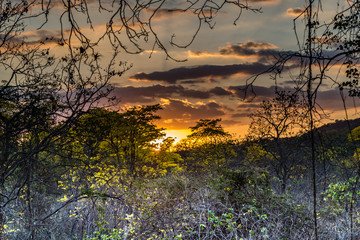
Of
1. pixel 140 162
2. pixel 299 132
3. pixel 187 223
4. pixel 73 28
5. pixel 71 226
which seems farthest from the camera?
pixel 140 162

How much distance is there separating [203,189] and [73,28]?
7355 millimetres

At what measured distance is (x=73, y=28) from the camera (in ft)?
7.01

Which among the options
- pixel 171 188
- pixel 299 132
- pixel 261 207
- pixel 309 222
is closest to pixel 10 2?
pixel 171 188

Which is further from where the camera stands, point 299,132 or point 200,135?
point 200,135

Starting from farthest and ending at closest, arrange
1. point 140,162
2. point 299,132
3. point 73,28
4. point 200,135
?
1. point 200,135
2. point 140,162
3. point 299,132
4. point 73,28

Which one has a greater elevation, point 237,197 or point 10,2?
point 10,2

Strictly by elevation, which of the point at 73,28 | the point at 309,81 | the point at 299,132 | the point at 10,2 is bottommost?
the point at 309,81

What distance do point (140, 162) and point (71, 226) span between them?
9.02 metres

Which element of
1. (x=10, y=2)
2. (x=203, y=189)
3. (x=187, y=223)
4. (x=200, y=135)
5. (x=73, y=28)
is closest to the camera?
(x=73, y=28)

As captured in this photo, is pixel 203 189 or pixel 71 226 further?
pixel 71 226

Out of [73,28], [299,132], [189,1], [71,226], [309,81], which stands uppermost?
[299,132]

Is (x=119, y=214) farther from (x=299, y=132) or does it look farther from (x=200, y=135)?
(x=200, y=135)

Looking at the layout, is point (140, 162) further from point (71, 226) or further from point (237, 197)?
point (237, 197)

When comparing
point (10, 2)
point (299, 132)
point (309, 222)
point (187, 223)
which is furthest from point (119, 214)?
point (299, 132)
